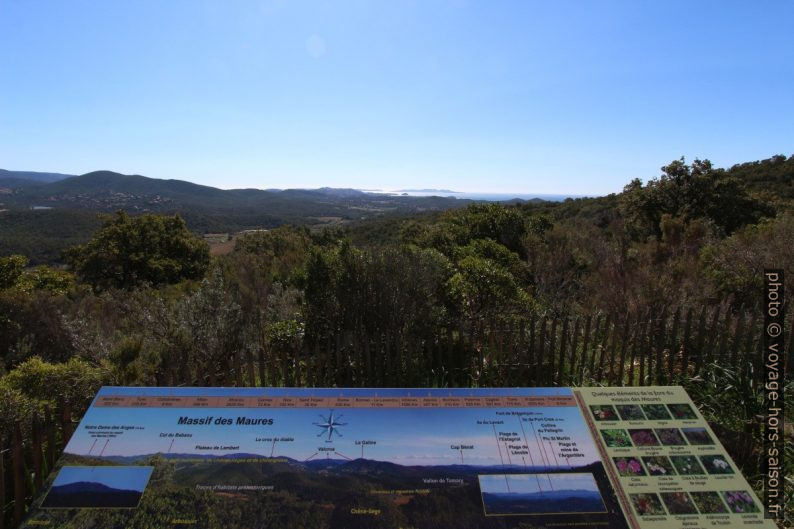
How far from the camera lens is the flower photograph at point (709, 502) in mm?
2234

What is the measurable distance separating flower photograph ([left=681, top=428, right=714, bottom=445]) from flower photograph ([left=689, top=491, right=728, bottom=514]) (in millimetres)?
312

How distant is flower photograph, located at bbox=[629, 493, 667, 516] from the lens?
2215 mm

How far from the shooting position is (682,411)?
8.91 feet

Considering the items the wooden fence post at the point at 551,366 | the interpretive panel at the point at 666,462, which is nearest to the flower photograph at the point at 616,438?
the interpretive panel at the point at 666,462

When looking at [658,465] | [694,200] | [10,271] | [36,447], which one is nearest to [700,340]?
[658,465]

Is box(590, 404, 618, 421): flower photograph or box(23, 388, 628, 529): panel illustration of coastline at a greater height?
box(590, 404, 618, 421): flower photograph

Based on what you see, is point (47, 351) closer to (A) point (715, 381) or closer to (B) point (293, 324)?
(B) point (293, 324)

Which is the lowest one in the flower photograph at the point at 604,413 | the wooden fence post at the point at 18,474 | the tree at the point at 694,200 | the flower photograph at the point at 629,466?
the wooden fence post at the point at 18,474

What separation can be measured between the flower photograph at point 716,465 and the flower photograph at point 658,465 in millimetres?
207

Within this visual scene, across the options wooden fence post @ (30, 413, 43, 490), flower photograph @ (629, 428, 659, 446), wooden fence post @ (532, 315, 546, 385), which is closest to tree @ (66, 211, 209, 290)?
wooden fence post @ (30, 413, 43, 490)

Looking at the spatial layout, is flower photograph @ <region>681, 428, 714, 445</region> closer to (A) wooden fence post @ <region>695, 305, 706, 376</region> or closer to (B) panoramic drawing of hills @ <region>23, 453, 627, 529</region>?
(B) panoramic drawing of hills @ <region>23, 453, 627, 529</region>

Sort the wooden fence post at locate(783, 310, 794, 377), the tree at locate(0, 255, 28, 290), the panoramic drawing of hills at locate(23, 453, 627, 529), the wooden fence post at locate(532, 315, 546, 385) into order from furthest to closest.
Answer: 1. the tree at locate(0, 255, 28, 290)
2. the wooden fence post at locate(783, 310, 794, 377)
3. the wooden fence post at locate(532, 315, 546, 385)
4. the panoramic drawing of hills at locate(23, 453, 627, 529)

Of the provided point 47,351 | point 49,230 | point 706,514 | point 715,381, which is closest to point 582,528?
point 706,514

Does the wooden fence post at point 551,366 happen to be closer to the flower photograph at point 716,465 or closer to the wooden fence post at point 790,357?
the flower photograph at point 716,465
